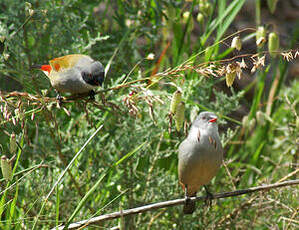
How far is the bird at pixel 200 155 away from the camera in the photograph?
9.02ft

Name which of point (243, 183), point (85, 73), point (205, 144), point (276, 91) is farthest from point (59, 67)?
point (276, 91)

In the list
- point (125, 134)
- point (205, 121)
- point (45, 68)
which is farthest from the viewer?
point (125, 134)

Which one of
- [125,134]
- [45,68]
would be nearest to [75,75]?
[45,68]

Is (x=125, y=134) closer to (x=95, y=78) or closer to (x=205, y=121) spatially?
(x=205, y=121)

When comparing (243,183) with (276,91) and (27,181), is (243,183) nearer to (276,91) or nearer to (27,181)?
(276,91)

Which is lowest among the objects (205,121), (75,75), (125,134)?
(125,134)

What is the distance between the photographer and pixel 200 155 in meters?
2.75

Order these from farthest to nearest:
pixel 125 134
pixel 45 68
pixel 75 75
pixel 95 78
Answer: pixel 125 134
pixel 45 68
pixel 75 75
pixel 95 78

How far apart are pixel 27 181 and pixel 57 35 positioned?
1117 mm

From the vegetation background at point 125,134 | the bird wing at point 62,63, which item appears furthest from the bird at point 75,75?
the vegetation background at point 125,134

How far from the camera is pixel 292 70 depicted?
660 cm

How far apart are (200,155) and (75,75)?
2.84 feet

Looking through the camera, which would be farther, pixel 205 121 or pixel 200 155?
pixel 205 121

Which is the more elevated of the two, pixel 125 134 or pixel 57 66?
pixel 57 66
